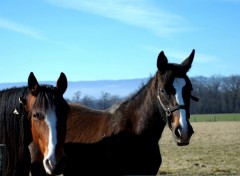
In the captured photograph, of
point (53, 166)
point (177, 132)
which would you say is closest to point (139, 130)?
point (177, 132)

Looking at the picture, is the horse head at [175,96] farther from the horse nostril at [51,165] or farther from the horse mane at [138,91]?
the horse nostril at [51,165]

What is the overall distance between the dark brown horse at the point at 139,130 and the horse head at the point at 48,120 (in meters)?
1.12

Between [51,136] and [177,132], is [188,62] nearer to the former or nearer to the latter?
[177,132]

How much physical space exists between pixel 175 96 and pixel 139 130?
0.77m

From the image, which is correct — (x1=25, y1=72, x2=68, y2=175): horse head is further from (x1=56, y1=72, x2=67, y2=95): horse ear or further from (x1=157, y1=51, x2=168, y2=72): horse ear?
(x1=157, y1=51, x2=168, y2=72): horse ear

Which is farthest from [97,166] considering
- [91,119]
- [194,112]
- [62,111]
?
[194,112]

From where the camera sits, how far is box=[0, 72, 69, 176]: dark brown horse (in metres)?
4.52

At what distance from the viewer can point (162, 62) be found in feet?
18.3

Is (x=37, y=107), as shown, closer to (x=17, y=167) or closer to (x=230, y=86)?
(x=17, y=167)

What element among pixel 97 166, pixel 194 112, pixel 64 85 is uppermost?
pixel 64 85

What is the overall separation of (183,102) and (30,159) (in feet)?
7.21

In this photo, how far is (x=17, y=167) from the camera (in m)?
4.99

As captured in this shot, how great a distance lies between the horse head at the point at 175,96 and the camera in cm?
512

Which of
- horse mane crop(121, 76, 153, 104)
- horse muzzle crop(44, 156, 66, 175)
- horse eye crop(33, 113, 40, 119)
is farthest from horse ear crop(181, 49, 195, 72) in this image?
horse muzzle crop(44, 156, 66, 175)
